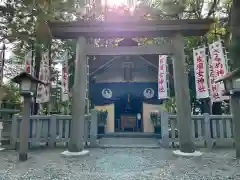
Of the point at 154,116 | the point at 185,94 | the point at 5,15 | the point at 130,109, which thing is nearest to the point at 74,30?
the point at 185,94

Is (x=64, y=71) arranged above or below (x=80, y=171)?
above

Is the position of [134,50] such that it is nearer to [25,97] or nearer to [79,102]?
[79,102]

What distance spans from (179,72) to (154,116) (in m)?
7.40

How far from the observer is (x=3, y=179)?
413cm

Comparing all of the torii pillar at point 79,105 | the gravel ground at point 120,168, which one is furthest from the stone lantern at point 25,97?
the torii pillar at point 79,105

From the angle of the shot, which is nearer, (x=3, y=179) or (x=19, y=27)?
(x=3, y=179)

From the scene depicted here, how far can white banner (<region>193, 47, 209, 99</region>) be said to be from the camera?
9.30m

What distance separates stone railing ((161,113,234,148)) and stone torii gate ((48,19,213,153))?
158cm

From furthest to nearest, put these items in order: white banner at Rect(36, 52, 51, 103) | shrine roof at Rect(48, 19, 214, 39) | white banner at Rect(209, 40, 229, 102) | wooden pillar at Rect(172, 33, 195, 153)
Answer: white banner at Rect(36, 52, 51, 103)
white banner at Rect(209, 40, 229, 102)
shrine roof at Rect(48, 19, 214, 39)
wooden pillar at Rect(172, 33, 195, 153)

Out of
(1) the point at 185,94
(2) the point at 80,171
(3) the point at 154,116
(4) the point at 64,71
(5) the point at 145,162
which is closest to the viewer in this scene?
(2) the point at 80,171

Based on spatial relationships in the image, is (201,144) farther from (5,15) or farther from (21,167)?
(5,15)

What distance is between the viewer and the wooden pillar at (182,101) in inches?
255

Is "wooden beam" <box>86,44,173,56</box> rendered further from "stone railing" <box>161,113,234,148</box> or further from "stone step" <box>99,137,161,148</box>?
"stone step" <box>99,137,161,148</box>

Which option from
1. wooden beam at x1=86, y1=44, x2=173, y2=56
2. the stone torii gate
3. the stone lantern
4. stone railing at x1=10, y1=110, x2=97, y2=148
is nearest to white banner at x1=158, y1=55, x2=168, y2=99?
the stone torii gate
